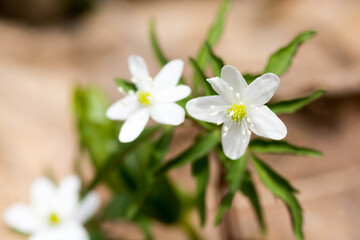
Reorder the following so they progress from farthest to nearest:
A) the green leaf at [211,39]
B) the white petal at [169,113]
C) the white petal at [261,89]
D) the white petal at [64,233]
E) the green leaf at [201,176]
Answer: the white petal at [64,233]
the green leaf at [211,39]
the green leaf at [201,176]
the white petal at [169,113]
the white petal at [261,89]

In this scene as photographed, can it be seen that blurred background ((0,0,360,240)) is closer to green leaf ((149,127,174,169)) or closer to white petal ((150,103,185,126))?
green leaf ((149,127,174,169))

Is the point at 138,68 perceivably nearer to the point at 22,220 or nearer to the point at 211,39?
the point at 211,39

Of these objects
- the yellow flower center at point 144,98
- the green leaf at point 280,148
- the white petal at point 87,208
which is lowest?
the green leaf at point 280,148

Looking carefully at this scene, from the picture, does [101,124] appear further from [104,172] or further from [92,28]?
[92,28]

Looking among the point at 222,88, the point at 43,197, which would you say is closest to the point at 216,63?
the point at 222,88

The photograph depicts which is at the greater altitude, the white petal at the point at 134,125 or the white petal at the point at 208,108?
the white petal at the point at 134,125

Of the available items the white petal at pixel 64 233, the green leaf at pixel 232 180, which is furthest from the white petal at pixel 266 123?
the white petal at pixel 64 233

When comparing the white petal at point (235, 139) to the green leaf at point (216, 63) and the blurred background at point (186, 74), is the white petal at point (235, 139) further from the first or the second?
the blurred background at point (186, 74)
